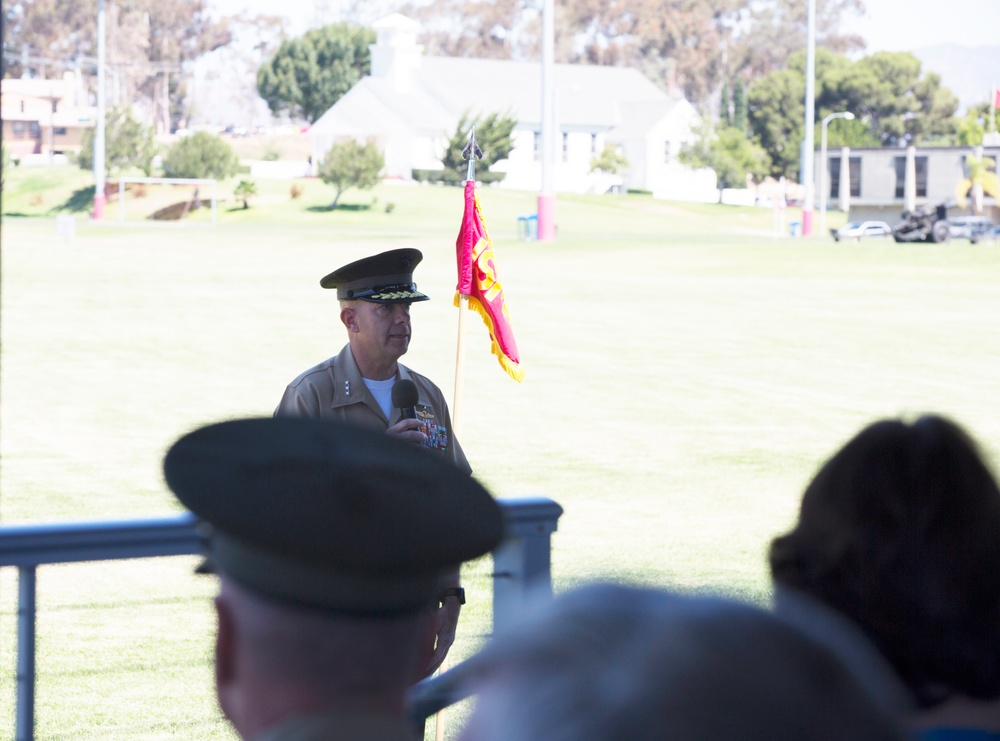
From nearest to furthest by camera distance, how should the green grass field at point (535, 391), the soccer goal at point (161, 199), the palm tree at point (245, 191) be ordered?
1. the green grass field at point (535, 391)
2. the soccer goal at point (161, 199)
3. the palm tree at point (245, 191)

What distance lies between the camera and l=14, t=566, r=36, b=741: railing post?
253cm

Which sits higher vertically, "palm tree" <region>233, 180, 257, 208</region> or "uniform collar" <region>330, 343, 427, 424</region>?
"palm tree" <region>233, 180, 257, 208</region>

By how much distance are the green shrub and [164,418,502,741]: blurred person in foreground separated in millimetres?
75473

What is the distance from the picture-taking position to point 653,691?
84 centimetres

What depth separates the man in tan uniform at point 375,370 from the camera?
4.76 metres

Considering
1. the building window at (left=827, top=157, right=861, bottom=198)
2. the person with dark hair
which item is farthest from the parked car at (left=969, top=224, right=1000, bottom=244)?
the person with dark hair

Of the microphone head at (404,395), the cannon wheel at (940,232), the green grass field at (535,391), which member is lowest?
the green grass field at (535,391)

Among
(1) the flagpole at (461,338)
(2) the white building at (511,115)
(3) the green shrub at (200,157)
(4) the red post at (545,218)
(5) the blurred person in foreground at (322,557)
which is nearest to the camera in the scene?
→ (5) the blurred person in foreground at (322,557)

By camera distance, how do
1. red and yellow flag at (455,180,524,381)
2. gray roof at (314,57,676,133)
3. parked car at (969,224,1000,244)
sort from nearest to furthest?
red and yellow flag at (455,180,524,381) → parked car at (969,224,1000,244) → gray roof at (314,57,676,133)

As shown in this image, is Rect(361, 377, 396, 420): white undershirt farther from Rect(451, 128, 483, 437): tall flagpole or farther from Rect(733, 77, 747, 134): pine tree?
Rect(733, 77, 747, 134): pine tree

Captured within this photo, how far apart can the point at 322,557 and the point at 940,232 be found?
51929 millimetres

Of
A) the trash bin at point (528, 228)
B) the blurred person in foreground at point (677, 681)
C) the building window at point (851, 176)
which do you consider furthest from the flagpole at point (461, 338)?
the building window at point (851, 176)

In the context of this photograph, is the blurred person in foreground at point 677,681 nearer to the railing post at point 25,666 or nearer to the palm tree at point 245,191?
the railing post at point 25,666

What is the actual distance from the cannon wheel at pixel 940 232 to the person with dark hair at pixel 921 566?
168ft
